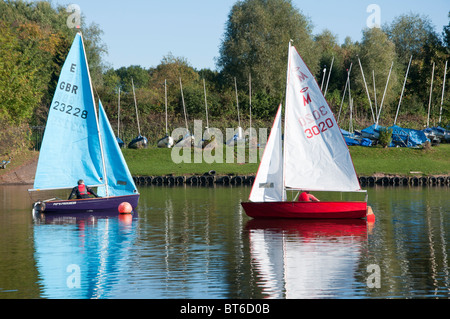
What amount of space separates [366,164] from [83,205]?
42108mm

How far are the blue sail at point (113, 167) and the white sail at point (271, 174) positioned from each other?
9.75 m

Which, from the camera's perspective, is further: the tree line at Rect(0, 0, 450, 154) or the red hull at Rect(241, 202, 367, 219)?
the tree line at Rect(0, 0, 450, 154)

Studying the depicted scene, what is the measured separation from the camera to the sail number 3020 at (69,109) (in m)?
42.4

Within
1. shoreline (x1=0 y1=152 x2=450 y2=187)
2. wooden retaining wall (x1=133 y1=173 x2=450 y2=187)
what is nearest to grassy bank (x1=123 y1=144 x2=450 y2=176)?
shoreline (x1=0 y1=152 x2=450 y2=187)

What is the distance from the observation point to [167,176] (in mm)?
73875

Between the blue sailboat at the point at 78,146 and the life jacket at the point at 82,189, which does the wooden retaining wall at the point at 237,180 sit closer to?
the blue sailboat at the point at 78,146

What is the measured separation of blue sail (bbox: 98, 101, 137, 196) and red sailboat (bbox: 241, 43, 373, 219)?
954cm

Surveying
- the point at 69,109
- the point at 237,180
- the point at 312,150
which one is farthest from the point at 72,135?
the point at 237,180

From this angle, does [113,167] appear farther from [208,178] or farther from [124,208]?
[208,178]

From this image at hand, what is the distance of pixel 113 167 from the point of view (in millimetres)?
42719

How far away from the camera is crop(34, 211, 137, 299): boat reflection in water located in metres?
20.9

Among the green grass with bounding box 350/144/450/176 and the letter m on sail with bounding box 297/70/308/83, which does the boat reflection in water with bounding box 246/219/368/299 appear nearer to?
the letter m on sail with bounding box 297/70/308/83

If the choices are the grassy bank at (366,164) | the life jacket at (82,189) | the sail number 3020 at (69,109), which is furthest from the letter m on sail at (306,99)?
the grassy bank at (366,164)
